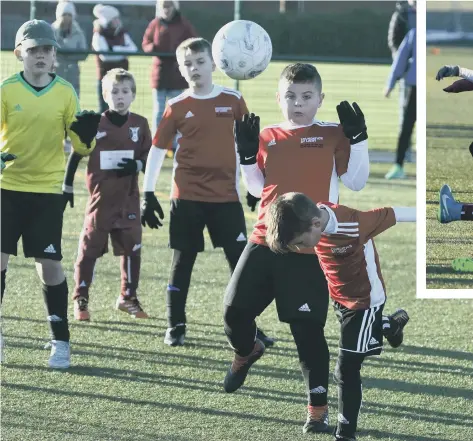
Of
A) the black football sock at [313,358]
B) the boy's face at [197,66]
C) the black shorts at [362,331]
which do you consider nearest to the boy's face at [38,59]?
the boy's face at [197,66]

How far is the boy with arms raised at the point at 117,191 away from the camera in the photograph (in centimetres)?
783

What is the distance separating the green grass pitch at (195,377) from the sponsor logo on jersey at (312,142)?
134cm

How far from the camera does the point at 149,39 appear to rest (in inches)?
570

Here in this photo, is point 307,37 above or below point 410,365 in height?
above

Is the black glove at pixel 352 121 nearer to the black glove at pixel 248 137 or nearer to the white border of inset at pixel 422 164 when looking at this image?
the black glove at pixel 248 137

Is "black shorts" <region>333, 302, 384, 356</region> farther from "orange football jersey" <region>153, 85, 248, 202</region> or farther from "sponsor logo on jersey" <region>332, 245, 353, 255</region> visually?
"orange football jersey" <region>153, 85, 248, 202</region>

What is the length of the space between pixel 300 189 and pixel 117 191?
2.56m

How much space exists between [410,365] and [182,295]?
1.45 metres

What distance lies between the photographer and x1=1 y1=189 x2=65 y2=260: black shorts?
6488 millimetres

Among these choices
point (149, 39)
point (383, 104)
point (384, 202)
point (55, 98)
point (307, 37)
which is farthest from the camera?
point (307, 37)

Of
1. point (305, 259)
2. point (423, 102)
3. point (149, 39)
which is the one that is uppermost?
point (149, 39)

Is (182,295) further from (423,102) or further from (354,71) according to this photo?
(354,71)

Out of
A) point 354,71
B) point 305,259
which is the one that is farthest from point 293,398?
point 354,71

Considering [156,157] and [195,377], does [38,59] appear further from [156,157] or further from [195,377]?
[195,377]
